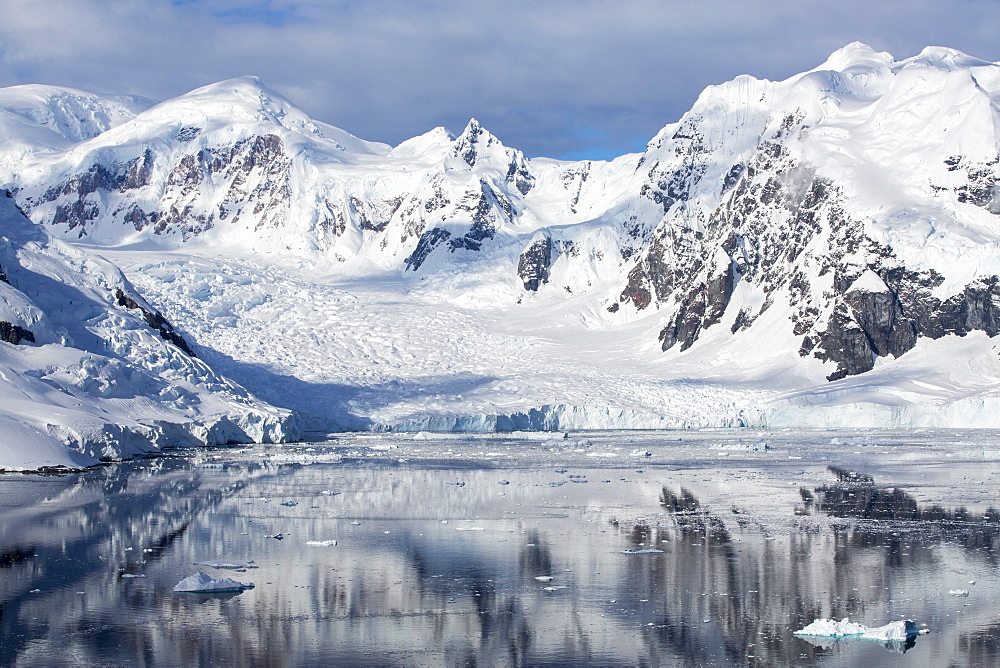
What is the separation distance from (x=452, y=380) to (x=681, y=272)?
2758 centimetres

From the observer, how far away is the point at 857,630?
556 inches

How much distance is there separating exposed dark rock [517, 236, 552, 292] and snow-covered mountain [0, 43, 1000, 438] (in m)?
0.18

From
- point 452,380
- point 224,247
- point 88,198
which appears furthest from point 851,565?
point 88,198

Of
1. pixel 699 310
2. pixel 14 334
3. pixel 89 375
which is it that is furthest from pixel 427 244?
pixel 14 334

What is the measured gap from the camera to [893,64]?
91000mm

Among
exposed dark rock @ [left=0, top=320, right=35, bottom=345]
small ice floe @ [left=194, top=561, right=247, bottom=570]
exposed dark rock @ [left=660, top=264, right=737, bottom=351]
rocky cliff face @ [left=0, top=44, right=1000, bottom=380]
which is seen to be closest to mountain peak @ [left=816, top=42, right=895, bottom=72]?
rocky cliff face @ [left=0, top=44, right=1000, bottom=380]

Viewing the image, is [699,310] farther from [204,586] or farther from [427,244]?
[204,586]

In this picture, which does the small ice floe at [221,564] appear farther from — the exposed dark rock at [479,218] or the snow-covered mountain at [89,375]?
the exposed dark rock at [479,218]

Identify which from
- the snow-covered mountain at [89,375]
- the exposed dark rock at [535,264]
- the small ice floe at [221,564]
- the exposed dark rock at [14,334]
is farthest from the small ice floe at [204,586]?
the exposed dark rock at [535,264]

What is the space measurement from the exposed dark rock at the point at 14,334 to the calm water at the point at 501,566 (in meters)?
9.81

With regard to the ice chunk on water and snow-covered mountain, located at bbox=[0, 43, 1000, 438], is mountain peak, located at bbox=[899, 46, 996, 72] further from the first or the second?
the ice chunk on water

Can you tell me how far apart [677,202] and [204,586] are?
8039cm

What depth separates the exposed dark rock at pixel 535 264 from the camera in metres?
90.4

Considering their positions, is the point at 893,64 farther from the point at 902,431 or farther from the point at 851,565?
the point at 851,565
